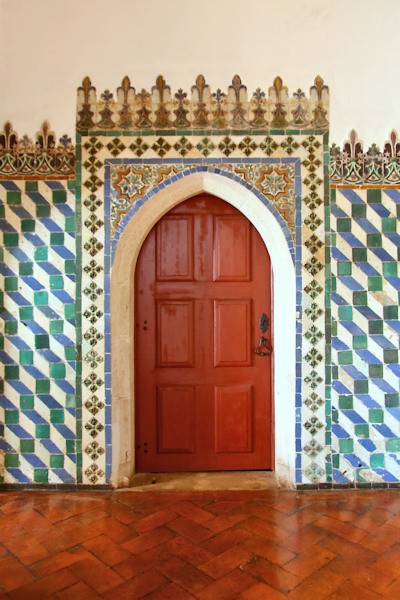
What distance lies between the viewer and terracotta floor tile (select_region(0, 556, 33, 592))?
2.20 meters

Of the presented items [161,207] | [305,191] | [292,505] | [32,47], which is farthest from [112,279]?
[292,505]

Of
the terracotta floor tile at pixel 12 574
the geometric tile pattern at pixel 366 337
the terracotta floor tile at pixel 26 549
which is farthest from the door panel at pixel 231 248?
the terracotta floor tile at pixel 12 574

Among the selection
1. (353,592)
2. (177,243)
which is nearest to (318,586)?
(353,592)

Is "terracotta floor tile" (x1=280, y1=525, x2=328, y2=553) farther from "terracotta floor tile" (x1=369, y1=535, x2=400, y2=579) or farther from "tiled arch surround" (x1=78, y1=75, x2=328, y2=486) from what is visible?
"tiled arch surround" (x1=78, y1=75, x2=328, y2=486)

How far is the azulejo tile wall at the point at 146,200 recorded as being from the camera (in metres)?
3.24

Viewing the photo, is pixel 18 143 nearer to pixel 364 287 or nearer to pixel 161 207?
pixel 161 207

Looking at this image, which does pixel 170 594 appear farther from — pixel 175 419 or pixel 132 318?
pixel 132 318

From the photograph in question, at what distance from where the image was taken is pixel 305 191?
10.6 feet

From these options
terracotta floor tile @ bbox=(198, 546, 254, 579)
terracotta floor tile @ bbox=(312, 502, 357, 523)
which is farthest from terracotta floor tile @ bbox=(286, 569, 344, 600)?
terracotta floor tile @ bbox=(312, 502, 357, 523)

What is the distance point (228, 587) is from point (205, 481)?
1.16 meters

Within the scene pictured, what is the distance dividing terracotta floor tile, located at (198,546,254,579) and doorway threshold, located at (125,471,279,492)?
2.47 ft

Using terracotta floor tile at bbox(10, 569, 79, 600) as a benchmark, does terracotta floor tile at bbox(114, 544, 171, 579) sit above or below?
above

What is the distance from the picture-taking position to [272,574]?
7.48 feet

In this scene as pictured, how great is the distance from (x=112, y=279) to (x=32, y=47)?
5.52 feet
